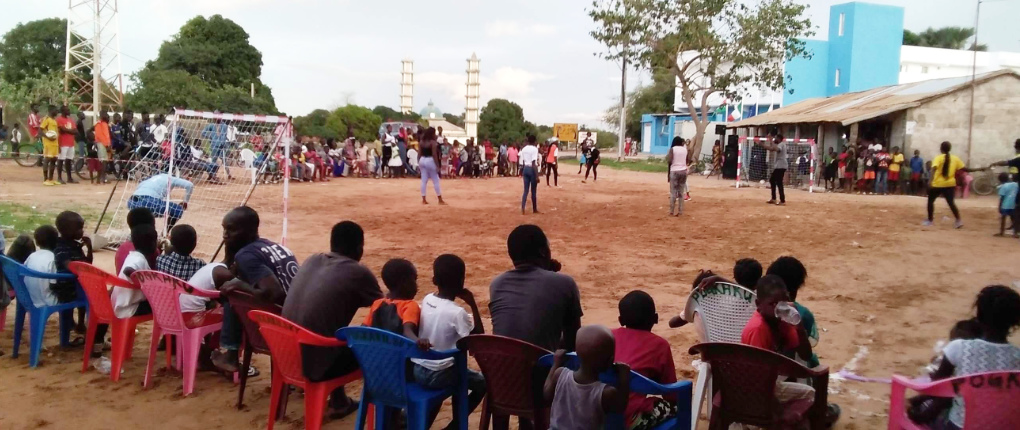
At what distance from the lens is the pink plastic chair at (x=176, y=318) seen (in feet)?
14.7

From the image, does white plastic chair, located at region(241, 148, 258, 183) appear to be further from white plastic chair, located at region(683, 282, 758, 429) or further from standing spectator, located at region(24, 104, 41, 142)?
standing spectator, located at region(24, 104, 41, 142)

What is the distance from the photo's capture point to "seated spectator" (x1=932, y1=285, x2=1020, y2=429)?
3.08m

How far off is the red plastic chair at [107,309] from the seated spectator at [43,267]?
1.19ft

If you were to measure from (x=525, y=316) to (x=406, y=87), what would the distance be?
314 ft

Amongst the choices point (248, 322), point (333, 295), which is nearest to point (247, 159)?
point (248, 322)

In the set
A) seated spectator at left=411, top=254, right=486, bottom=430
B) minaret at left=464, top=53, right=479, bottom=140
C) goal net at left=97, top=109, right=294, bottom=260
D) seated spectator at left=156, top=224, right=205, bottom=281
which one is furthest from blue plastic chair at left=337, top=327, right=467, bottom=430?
minaret at left=464, top=53, right=479, bottom=140

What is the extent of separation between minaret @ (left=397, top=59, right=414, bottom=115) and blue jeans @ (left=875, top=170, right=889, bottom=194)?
3137 inches

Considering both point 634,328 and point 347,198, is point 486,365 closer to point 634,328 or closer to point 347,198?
point 634,328

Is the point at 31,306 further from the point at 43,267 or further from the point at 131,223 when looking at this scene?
the point at 131,223

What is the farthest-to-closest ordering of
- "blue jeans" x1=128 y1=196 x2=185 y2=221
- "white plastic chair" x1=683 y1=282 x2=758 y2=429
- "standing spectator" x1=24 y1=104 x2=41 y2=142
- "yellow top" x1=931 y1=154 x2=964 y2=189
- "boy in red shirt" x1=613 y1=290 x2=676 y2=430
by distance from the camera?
"standing spectator" x1=24 y1=104 x2=41 y2=142 → "yellow top" x1=931 y1=154 x2=964 y2=189 → "blue jeans" x1=128 y1=196 x2=185 y2=221 → "white plastic chair" x1=683 y1=282 x2=758 y2=429 → "boy in red shirt" x1=613 y1=290 x2=676 y2=430

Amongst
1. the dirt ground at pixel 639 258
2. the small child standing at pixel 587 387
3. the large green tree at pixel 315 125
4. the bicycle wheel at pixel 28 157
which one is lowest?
the dirt ground at pixel 639 258

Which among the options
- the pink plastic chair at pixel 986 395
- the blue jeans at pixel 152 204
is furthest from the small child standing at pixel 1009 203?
the blue jeans at pixel 152 204

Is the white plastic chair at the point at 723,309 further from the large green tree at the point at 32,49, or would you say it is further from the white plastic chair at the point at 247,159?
the large green tree at the point at 32,49

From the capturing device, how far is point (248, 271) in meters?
4.45
